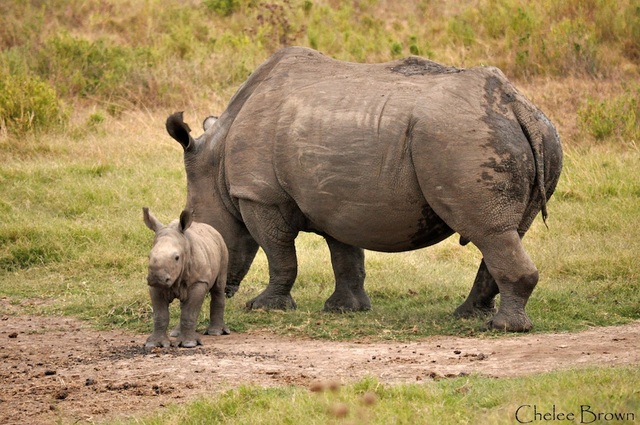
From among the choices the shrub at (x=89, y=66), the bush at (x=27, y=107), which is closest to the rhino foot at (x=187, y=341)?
the bush at (x=27, y=107)

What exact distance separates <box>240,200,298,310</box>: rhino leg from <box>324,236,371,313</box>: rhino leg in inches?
14.7

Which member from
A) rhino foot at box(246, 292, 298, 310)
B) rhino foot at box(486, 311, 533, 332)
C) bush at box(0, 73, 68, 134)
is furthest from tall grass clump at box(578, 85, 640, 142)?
Result: bush at box(0, 73, 68, 134)

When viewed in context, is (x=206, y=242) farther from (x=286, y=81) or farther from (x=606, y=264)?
(x=606, y=264)

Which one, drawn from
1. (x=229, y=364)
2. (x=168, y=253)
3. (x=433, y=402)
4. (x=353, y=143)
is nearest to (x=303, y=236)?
→ (x=353, y=143)

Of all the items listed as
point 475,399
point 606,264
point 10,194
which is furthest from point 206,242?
point 10,194

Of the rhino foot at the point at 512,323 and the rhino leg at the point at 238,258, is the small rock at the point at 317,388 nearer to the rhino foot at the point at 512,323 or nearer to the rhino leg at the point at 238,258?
the rhino foot at the point at 512,323

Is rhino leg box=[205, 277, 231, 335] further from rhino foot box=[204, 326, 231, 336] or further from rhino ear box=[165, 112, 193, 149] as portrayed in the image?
rhino ear box=[165, 112, 193, 149]

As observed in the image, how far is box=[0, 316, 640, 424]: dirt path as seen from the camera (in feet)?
21.6

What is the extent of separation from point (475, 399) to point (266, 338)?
271 cm

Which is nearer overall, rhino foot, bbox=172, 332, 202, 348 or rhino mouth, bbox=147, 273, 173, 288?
rhino mouth, bbox=147, 273, 173, 288

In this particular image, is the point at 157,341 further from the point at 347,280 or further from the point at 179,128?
the point at 179,128

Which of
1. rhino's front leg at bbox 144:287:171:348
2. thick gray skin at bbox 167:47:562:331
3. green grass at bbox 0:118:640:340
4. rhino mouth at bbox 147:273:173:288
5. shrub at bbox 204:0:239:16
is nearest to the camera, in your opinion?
rhino mouth at bbox 147:273:173:288

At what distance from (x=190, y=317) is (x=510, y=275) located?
2.30 meters

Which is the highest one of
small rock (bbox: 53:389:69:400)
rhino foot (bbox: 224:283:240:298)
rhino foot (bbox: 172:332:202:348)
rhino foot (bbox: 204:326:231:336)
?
small rock (bbox: 53:389:69:400)
